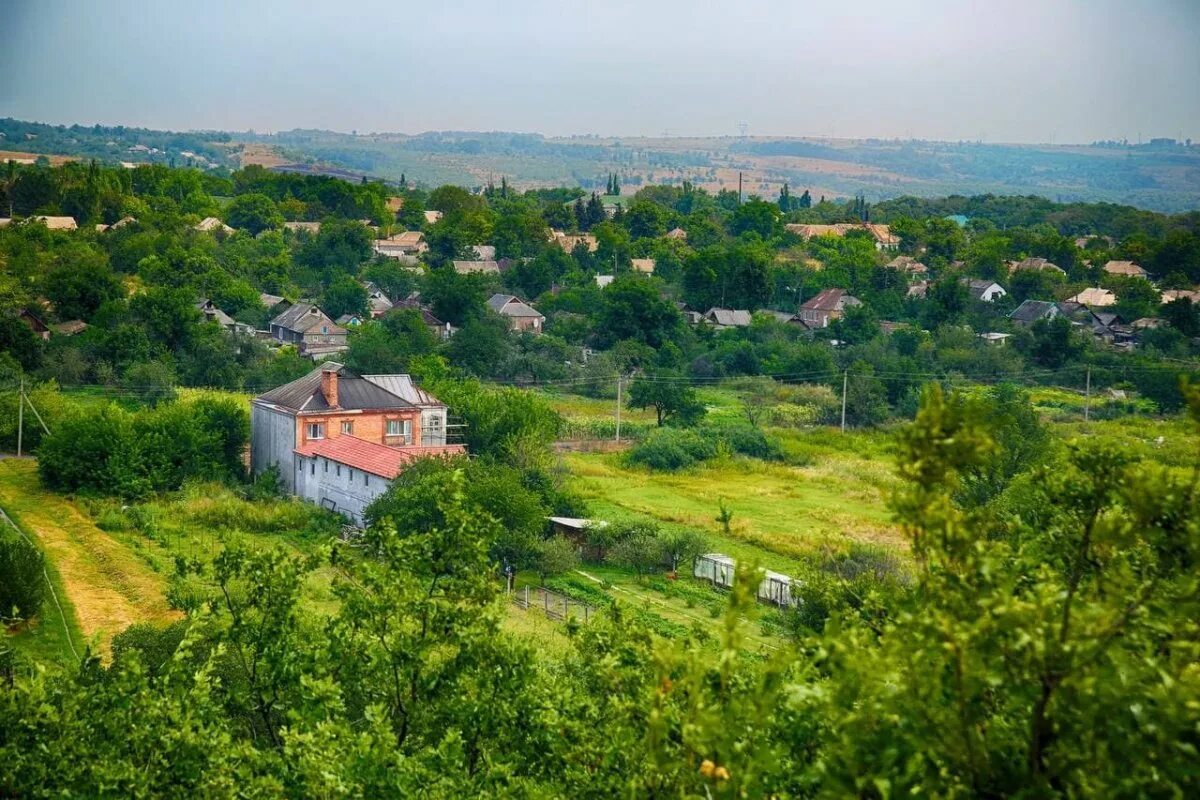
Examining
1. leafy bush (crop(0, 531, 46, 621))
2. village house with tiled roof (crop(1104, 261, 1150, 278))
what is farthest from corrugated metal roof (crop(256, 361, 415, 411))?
village house with tiled roof (crop(1104, 261, 1150, 278))

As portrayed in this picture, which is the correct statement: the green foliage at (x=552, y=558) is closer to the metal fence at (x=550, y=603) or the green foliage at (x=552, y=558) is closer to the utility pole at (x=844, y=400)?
the metal fence at (x=550, y=603)

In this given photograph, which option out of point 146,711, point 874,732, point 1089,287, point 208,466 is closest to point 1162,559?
Answer: point 874,732

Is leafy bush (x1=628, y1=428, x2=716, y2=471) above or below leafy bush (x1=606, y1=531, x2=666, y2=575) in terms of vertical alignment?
below

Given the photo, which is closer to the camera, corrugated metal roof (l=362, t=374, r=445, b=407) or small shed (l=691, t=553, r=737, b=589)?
small shed (l=691, t=553, r=737, b=589)

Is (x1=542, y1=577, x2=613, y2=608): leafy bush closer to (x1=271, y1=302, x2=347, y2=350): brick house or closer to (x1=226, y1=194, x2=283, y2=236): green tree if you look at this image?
(x1=271, y1=302, x2=347, y2=350): brick house

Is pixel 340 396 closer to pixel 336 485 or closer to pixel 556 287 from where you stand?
pixel 336 485

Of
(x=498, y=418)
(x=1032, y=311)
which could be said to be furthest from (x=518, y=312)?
(x=498, y=418)
